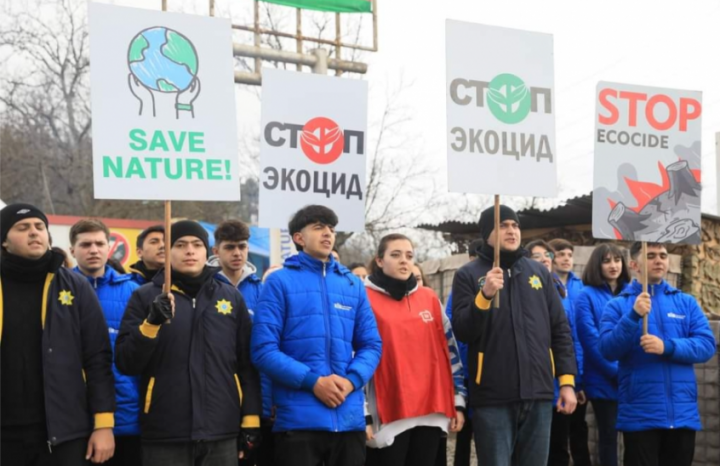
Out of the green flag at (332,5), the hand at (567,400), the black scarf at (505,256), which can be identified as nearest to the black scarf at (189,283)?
the black scarf at (505,256)

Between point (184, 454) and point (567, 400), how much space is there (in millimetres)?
2403

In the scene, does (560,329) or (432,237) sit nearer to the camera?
(560,329)

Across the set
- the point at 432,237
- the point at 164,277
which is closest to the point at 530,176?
the point at 164,277

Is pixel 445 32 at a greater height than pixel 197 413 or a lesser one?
greater

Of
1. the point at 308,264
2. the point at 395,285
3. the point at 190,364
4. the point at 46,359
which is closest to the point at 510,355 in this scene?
the point at 395,285

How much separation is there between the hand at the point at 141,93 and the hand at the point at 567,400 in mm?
3019

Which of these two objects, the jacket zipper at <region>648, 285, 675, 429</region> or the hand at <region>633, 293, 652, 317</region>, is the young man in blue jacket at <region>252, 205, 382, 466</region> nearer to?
the hand at <region>633, 293, 652, 317</region>

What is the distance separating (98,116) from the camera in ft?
15.8

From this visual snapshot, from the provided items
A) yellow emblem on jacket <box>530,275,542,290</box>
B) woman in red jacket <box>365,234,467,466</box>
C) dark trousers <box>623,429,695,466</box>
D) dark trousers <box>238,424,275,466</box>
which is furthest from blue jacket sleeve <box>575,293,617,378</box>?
dark trousers <box>238,424,275,466</box>

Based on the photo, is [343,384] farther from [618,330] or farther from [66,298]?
[618,330]

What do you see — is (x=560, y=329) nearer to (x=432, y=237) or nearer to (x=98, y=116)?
(x=98, y=116)

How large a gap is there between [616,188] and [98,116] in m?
3.51

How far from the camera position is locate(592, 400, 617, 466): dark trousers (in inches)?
280

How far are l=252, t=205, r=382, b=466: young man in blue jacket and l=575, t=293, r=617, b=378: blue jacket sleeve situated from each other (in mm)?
2496
